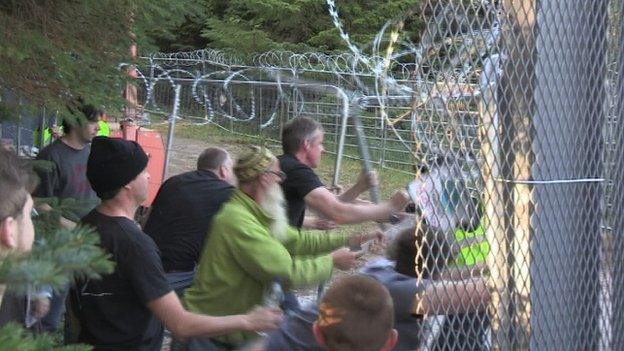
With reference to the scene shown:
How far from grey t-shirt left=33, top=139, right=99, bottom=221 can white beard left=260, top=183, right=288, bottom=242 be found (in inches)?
66.5

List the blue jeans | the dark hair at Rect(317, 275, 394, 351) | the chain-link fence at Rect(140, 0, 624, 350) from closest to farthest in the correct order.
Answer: the dark hair at Rect(317, 275, 394, 351)
the chain-link fence at Rect(140, 0, 624, 350)
the blue jeans

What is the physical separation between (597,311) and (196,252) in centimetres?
238

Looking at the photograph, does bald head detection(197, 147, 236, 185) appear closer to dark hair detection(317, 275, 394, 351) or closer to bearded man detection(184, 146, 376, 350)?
bearded man detection(184, 146, 376, 350)

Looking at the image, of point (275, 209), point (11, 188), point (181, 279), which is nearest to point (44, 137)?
point (181, 279)

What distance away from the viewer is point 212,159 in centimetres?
535

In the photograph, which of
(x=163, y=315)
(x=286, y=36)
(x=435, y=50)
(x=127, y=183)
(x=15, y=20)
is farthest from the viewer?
(x=286, y=36)

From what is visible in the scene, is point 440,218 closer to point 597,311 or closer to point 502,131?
point 502,131

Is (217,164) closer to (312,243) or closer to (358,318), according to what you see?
(312,243)

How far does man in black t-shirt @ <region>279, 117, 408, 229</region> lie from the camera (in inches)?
196

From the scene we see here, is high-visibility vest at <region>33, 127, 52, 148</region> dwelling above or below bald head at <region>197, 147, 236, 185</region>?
below

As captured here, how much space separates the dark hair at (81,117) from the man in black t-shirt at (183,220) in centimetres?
61

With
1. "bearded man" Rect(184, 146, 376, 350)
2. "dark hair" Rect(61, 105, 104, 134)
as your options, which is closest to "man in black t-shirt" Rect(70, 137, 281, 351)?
"bearded man" Rect(184, 146, 376, 350)

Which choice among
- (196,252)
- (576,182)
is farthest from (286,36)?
(576,182)

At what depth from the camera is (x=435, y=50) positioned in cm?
261
